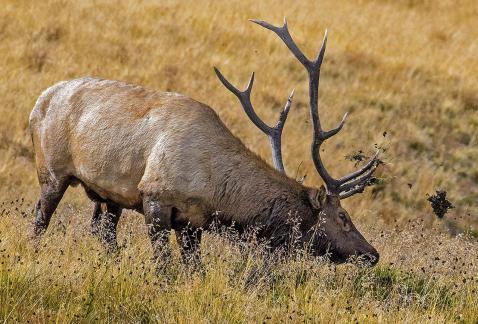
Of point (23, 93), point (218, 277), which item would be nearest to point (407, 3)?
point (23, 93)

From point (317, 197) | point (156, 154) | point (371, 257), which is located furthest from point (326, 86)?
point (156, 154)

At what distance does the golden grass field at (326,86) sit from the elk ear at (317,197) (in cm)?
54

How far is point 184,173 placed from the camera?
710 centimetres

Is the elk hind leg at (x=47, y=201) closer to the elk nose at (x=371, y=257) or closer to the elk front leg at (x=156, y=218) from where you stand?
the elk front leg at (x=156, y=218)

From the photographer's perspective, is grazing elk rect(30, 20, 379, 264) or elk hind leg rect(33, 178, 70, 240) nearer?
grazing elk rect(30, 20, 379, 264)

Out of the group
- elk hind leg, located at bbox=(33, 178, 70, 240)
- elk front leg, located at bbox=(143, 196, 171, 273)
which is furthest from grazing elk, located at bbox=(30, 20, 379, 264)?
elk hind leg, located at bbox=(33, 178, 70, 240)

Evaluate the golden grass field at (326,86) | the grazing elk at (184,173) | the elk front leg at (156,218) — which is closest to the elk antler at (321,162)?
the grazing elk at (184,173)

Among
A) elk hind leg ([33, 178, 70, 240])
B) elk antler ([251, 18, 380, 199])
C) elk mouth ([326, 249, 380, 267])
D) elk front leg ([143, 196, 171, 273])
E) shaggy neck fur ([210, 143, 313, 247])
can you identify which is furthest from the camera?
elk hind leg ([33, 178, 70, 240])

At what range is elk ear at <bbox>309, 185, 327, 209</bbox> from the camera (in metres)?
7.36

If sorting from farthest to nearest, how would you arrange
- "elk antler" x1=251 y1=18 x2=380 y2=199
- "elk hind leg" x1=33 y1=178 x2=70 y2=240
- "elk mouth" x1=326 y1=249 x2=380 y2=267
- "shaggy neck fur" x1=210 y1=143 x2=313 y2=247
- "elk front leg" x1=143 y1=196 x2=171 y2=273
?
"elk hind leg" x1=33 y1=178 x2=70 y2=240 → "elk antler" x1=251 y1=18 x2=380 y2=199 → "shaggy neck fur" x1=210 y1=143 x2=313 y2=247 → "elk mouth" x1=326 y1=249 x2=380 y2=267 → "elk front leg" x1=143 y1=196 x2=171 y2=273

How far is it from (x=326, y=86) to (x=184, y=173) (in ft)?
36.5

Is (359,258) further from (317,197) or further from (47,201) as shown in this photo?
(47,201)

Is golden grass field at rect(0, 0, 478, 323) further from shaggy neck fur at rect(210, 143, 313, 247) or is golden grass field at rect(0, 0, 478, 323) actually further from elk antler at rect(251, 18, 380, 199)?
elk antler at rect(251, 18, 380, 199)

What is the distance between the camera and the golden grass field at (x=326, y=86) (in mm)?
8086
